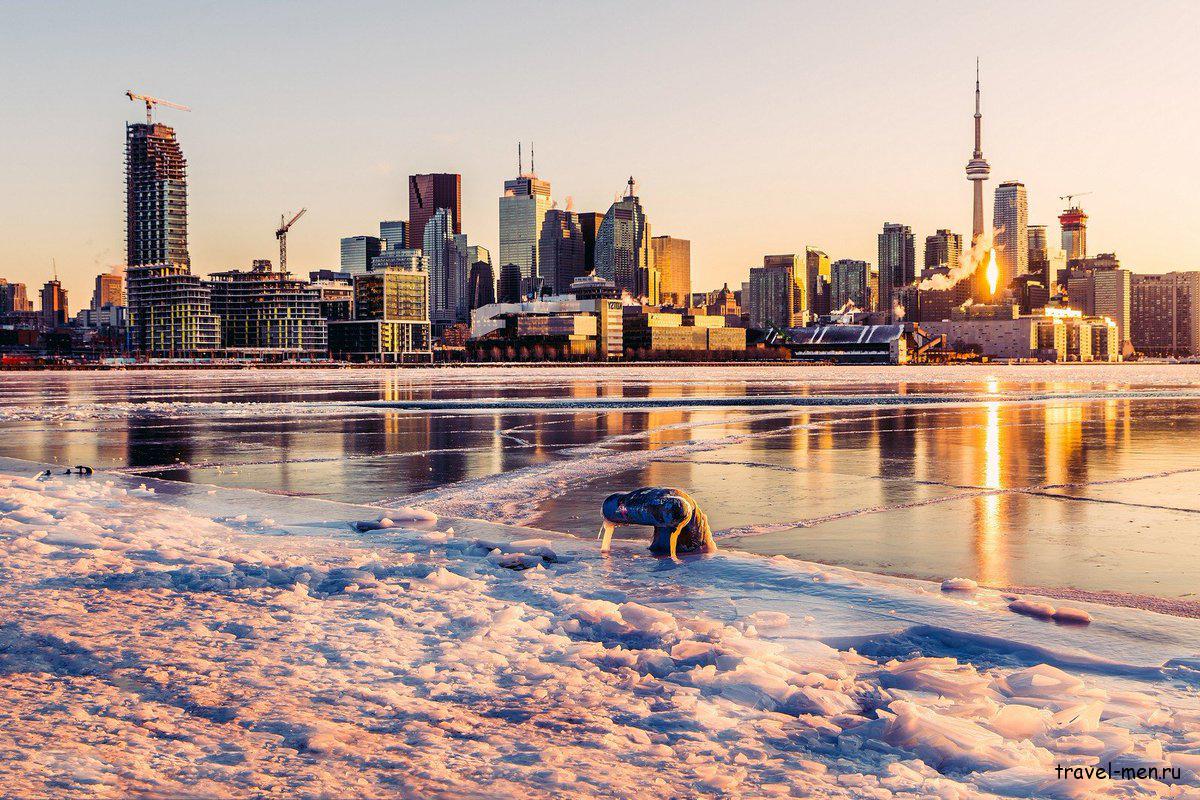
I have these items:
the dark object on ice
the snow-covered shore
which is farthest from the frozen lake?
the snow-covered shore

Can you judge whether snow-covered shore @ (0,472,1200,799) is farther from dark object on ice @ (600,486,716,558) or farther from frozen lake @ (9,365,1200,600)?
frozen lake @ (9,365,1200,600)

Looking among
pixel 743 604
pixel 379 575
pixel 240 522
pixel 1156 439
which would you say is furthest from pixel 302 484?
pixel 1156 439

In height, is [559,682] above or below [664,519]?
below

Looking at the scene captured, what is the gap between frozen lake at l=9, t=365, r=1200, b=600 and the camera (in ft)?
34.6

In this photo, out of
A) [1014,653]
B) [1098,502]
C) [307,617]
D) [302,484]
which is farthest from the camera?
[302,484]

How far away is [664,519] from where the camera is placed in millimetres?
10102

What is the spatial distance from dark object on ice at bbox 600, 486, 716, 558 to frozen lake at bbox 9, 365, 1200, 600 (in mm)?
675

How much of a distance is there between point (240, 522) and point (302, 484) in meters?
3.99

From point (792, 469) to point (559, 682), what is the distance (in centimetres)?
1200

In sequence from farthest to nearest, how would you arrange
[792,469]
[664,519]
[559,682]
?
[792,469]
[664,519]
[559,682]

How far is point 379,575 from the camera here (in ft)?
30.2

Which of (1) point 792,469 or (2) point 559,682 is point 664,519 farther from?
(1) point 792,469

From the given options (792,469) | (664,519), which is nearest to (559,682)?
(664,519)

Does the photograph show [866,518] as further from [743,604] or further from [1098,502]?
[743,604]
